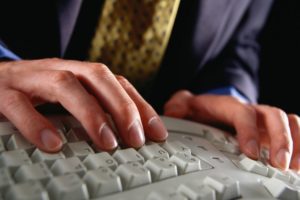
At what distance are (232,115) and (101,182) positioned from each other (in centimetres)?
35

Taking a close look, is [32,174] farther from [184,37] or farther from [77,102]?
[184,37]

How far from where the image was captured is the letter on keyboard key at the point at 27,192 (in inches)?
11.6

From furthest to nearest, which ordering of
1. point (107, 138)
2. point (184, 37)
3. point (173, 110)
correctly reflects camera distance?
point (184, 37), point (173, 110), point (107, 138)

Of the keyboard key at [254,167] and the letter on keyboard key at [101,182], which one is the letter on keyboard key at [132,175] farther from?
the keyboard key at [254,167]

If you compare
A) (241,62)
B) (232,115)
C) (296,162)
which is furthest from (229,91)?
(296,162)

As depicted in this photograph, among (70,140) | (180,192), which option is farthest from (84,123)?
(180,192)

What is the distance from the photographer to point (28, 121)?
395 millimetres

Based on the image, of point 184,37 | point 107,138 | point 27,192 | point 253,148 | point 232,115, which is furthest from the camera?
point 184,37

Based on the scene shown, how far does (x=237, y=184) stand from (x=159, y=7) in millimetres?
425

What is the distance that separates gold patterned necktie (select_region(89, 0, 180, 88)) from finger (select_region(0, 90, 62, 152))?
30 cm

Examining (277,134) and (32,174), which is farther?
(277,134)

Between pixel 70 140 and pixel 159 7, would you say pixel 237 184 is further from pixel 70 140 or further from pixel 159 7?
pixel 159 7

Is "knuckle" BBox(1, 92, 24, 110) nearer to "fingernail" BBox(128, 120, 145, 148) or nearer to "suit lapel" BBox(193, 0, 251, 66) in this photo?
"fingernail" BBox(128, 120, 145, 148)

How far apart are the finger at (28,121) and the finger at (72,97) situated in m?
0.02
